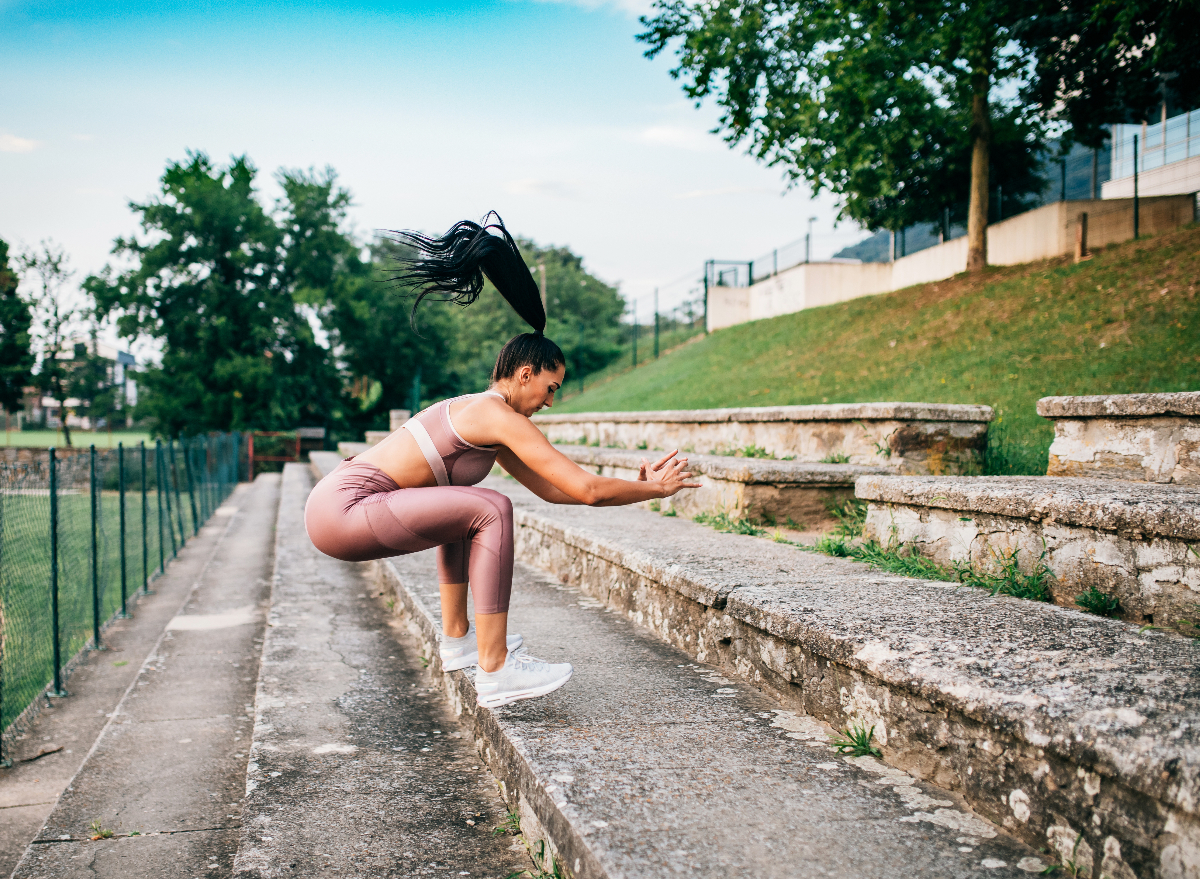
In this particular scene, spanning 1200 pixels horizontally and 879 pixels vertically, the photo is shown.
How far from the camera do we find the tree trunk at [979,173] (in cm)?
1235

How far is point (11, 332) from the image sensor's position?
1576 inches

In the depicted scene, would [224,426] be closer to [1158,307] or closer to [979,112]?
[979,112]

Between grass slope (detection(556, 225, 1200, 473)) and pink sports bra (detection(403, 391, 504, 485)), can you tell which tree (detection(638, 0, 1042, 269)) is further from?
pink sports bra (detection(403, 391, 504, 485))

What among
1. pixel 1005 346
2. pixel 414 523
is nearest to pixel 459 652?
pixel 414 523

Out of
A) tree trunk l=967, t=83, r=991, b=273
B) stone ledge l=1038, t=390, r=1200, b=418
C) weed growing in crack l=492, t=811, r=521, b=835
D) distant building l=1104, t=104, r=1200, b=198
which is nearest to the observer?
weed growing in crack l=492, t=811, r=521, b=835

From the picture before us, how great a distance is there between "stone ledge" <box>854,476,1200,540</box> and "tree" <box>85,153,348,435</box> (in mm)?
30211

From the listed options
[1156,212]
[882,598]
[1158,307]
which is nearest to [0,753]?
[882,598]

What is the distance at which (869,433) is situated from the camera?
167 inches

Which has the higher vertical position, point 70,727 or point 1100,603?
point 1100,603

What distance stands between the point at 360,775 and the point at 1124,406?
2.92 m

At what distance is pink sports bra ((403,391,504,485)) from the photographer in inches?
84.6

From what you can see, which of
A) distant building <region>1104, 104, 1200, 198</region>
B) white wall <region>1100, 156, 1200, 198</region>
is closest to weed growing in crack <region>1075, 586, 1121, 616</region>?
white wall <region>1100, 156, 1200, 198</region>

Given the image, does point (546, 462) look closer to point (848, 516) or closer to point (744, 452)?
point (848, 516)

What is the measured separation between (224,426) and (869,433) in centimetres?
3063
